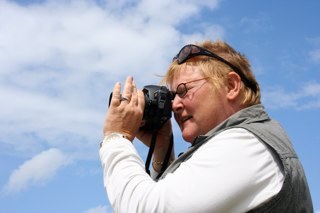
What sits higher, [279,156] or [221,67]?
[221,67]

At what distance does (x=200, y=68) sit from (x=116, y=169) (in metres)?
0.89

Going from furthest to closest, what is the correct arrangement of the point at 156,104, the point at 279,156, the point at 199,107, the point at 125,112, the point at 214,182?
1. the point at 156,104
2. the point at 199,107
3. the point at 125,112
4. the point at 279,156
5. the point at 214,182

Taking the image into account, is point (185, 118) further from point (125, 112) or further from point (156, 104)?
point (125, 112)

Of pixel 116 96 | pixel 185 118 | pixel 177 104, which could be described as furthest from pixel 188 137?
pixel 116 96

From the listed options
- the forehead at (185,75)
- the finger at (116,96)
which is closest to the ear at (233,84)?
the forehead at (185,75)

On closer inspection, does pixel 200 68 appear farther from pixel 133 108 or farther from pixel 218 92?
pixel 133 108

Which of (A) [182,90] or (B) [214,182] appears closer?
(B) [214,182]

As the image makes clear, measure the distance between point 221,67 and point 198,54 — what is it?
0.18m

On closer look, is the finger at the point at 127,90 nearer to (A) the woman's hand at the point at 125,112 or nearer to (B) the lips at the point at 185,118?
(A) the woman's hand at the point at 125,112

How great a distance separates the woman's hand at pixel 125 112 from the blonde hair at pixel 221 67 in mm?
392

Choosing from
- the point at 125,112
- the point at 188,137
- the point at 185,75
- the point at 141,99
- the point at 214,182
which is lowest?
the point at 214,182

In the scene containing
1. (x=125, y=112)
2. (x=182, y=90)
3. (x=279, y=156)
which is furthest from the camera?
(x=182, y=90)

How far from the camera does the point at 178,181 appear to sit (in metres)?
2.23

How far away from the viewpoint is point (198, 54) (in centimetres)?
299
